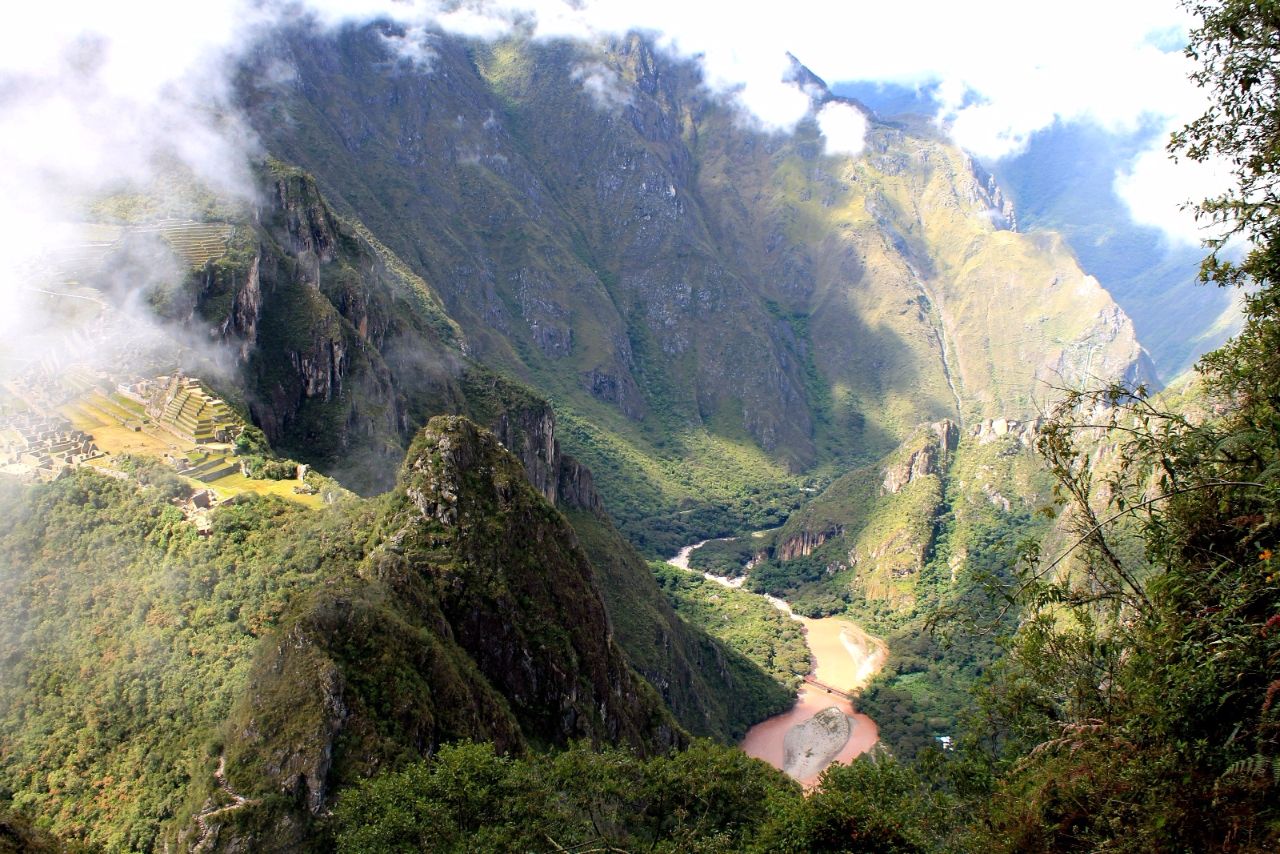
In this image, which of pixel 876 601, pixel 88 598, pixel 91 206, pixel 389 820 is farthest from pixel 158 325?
pixel 876 601

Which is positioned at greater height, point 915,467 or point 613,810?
point 915,467

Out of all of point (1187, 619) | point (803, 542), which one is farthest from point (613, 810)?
point (803, 542)

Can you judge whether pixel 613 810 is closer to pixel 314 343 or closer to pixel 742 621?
pixel 314 343

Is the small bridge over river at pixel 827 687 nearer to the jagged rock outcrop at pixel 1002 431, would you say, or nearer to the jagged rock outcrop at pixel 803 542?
the jagged rock outcrop at pixel 803 542

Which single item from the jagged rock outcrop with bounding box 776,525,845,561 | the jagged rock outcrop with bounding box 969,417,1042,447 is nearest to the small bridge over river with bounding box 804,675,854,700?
the jagged rock outcrop with bounding box 776,525,845,561

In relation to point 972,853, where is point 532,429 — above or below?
above

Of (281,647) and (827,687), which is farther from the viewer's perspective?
(827,687)

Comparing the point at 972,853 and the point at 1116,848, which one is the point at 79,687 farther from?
the point at 1116,848

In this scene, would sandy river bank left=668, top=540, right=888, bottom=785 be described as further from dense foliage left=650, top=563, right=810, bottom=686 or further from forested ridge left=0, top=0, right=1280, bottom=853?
forested ridge left=0, top=0, right=1280, bottom=853

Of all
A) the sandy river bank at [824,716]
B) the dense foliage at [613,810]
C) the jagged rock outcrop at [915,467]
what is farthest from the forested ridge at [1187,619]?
the jagged rock outcrop at [915,467]
